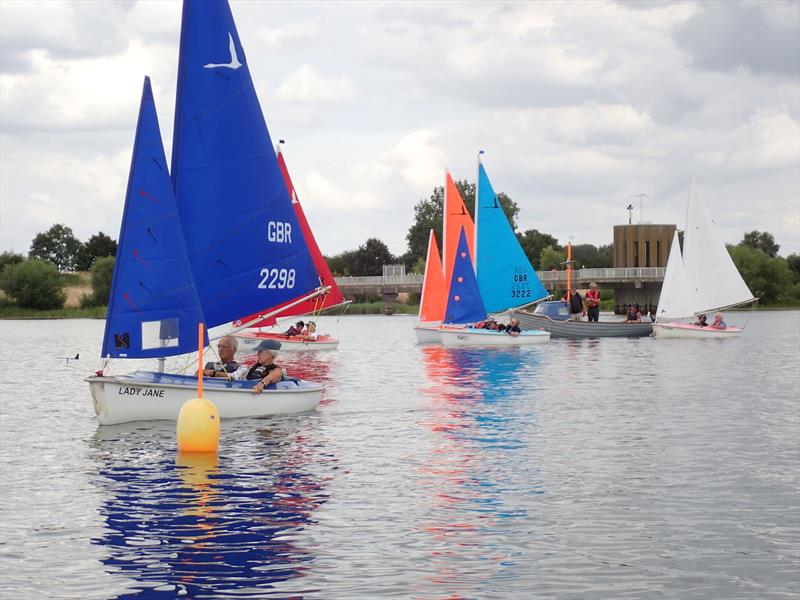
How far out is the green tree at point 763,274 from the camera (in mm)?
154250

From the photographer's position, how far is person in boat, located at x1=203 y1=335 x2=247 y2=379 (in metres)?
25.1

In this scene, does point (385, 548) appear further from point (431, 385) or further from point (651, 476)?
point (431, 385)

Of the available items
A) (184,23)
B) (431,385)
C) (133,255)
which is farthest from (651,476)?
(431,385)

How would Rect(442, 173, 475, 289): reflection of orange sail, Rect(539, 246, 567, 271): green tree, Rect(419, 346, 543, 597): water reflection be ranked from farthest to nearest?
1. Rect(539, 246, 567, 271): green tree
2. Rect(442, 173, 475, 289): reflection of orange sail
3. Rect(419, 346, 543, 597): water reflection

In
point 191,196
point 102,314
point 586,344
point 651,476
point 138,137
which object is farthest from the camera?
point 102,314

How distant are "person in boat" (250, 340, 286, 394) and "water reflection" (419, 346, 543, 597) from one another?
386 centimetres

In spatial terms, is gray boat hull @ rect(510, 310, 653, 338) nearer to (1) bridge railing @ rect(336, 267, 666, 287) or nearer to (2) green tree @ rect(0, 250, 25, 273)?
(1) bridge railing @ rect(336, 267, 666, 287)

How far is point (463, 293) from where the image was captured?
59.2 m

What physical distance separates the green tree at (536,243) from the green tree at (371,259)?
23.3 meters

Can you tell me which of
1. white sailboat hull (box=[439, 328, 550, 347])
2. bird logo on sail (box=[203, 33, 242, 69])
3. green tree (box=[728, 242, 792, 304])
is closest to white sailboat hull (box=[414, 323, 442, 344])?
white sailboat hull (box=[439, 328, 550, 347])

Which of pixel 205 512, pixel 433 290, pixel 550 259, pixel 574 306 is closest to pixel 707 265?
pixel 574 306

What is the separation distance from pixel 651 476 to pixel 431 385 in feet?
63.3

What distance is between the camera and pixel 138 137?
80.0 ft

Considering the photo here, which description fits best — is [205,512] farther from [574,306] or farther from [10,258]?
[10,258]
